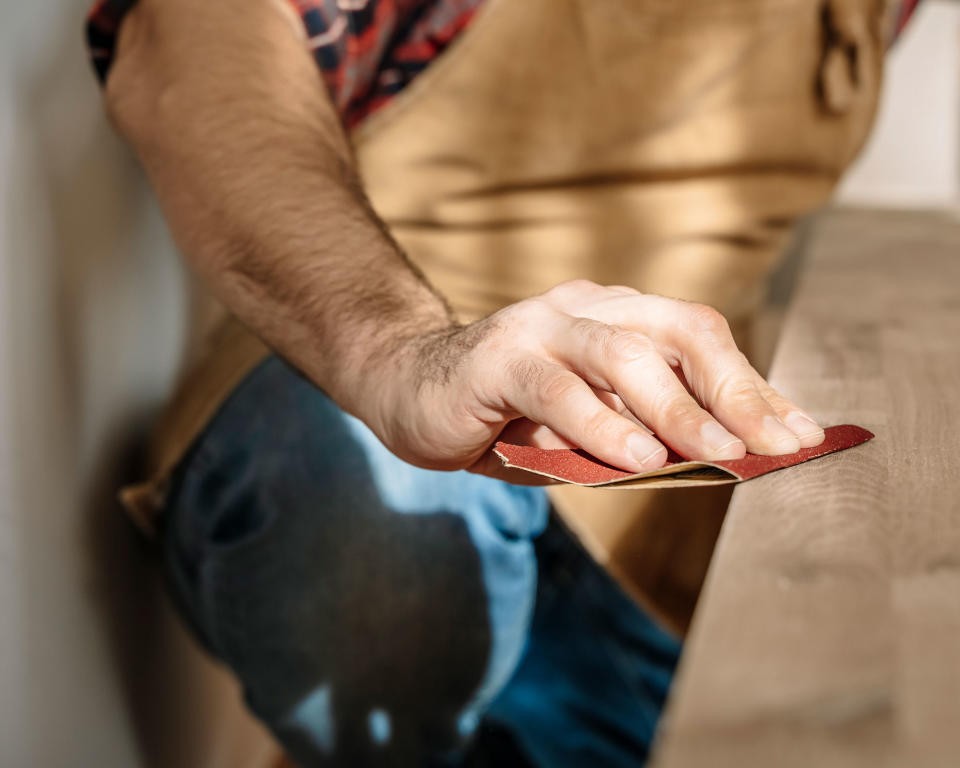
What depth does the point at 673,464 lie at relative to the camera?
383 millimetres

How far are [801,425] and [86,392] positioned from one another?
0.55m

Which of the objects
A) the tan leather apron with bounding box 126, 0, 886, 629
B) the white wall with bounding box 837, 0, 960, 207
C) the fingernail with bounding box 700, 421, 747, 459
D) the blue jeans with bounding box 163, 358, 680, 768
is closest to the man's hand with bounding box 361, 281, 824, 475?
the fingernail with bounding box 700, 421, 747, 459

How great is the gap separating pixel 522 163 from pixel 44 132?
403 mm

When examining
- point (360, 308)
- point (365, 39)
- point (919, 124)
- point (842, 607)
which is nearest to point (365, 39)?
point (365, 39)

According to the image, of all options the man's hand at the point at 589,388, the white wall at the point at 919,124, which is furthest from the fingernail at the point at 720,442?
the white wall at the point at 919,124

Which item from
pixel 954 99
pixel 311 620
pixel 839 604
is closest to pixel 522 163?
pixel 311 620

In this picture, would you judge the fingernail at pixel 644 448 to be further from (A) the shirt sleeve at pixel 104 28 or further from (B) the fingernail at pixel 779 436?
(A) the shirt sleeve at pixel 104 28

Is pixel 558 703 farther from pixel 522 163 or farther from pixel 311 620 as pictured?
pixel 522 163

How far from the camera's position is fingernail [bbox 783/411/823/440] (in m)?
0.40

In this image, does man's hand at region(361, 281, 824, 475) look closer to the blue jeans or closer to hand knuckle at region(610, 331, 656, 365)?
hand knuckle at region(610, 331, 656, 365)

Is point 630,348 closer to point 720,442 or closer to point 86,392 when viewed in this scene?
point 720,442

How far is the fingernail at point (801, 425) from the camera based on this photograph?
40 cm

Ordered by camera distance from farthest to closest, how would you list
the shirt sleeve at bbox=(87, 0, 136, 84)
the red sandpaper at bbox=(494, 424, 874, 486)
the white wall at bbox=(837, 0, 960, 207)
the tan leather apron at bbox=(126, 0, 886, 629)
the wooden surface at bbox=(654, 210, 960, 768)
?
the white wall at bbox=(837, 0, 960, 207), the tan leather apron at bbox=(126, 0, 886, 629), the shirt sleeve at bbox=(87, 0, 136, 84), the red sandpaper at bbox=(494, 424, 874, 486), the wooden surface at bbox=(654, 210, 960, 768)

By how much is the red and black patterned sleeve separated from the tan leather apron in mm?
14
